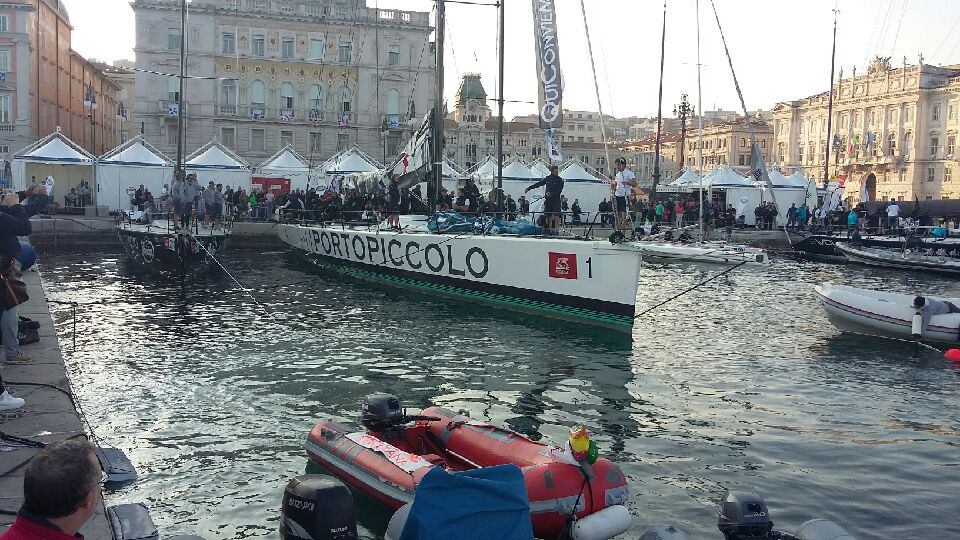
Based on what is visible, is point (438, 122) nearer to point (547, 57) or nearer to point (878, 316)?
point (547, 57)

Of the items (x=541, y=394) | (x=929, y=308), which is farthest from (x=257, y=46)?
(x=541, y=394)

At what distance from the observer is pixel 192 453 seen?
8.30 metres

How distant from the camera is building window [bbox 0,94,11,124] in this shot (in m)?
54.5

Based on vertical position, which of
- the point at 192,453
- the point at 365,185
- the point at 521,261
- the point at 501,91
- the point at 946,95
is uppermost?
the point at 946,95

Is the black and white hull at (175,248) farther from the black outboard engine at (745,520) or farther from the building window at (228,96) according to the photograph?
the building window at (228,96)

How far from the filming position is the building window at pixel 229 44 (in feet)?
205

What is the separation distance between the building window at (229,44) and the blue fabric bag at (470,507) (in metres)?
63.2

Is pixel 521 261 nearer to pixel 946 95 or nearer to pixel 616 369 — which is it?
pixel 616 369

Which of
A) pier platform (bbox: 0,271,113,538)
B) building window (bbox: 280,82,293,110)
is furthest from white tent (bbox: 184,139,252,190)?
pier platform (bbox: 0,271,113,538)

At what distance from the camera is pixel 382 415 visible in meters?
7.92

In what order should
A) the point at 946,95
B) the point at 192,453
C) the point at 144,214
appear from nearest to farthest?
the point at 192,453, the point at 144,214, the point at 946,95

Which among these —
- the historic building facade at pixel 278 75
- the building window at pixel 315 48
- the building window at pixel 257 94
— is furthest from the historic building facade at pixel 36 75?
the building window at pixel 315 48

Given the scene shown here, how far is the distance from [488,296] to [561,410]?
25.4 ft

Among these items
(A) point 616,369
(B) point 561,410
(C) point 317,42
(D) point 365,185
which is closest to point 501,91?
(D) point 365,185
